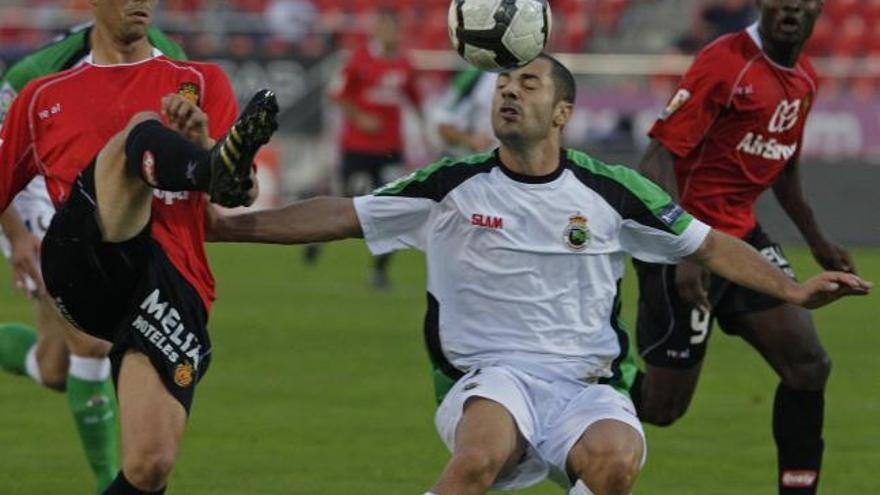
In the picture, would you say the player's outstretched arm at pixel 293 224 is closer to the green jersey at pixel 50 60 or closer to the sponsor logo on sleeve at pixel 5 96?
the green jersey at pixel 50 60

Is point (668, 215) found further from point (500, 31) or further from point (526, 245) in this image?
point (500, 31)

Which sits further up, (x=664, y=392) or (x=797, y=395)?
(x=797, y=395)

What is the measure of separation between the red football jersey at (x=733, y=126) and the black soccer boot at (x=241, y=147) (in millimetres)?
2801

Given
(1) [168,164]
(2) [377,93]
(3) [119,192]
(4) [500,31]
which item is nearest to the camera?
(1) [168,164]

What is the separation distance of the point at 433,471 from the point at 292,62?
15078mm

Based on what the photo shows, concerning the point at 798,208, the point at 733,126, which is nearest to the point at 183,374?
the point at 733,126

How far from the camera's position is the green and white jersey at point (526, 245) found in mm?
7082

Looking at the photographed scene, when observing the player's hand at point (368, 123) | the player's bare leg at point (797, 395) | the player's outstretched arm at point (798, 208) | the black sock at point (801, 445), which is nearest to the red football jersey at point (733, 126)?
the player's outstretched arm at point (798, 208)

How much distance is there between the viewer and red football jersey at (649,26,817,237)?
339 inches

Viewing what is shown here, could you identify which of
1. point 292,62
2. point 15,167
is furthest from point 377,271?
point 15,167

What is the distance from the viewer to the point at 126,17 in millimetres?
7133

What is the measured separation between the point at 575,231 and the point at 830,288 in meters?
0.91

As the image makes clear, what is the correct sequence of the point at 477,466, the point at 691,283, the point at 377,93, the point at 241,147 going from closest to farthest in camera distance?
the point at 241,147, the point at 477,466, the point at 691,283, the point at 377,93

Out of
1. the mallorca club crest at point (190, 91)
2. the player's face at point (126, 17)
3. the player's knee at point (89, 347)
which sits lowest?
the player's knee at point (89, 347)
